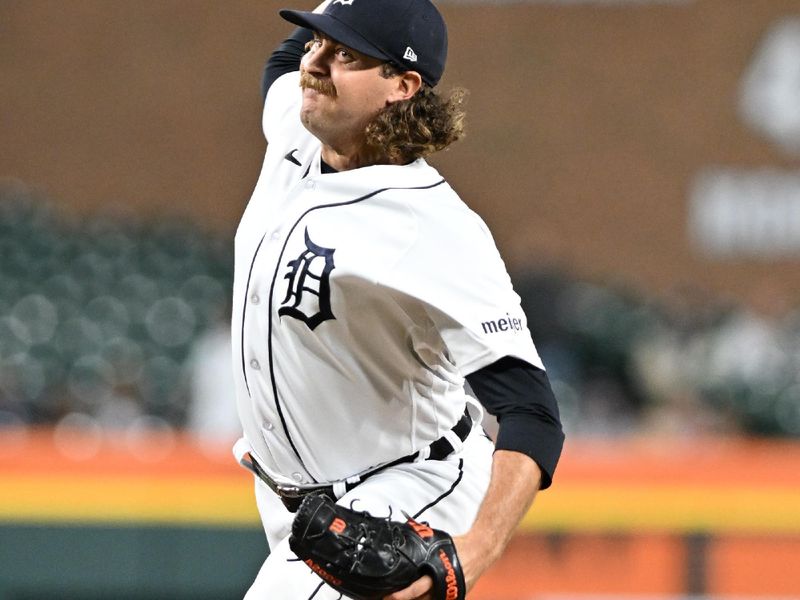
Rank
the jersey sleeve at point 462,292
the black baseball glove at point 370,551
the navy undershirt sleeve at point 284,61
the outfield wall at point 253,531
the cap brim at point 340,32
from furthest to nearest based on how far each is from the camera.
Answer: the outfield wall at point 253,531, the navy undershirt sleeve at point 284,61, the cap brim at point 340,32, the jersey sleeve at point 462,292, the black baseball glove at point 370,551

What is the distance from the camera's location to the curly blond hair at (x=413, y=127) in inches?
99.7

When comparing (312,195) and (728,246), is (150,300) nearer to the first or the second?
(728,246)

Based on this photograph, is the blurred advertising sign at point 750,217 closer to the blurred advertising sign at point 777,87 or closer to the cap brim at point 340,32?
the blurred advertising sign at point 777,87

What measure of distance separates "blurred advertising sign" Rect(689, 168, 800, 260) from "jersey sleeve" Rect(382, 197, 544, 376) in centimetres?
817

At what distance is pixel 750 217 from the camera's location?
33.6 ft

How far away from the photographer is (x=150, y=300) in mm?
7863

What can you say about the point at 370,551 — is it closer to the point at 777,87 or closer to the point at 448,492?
the point at 448,492

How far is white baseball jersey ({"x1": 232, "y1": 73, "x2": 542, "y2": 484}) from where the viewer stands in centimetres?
235

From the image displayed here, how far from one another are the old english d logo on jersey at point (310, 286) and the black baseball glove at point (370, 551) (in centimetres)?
32

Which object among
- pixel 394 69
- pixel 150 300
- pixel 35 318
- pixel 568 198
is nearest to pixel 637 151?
pixel 568 198

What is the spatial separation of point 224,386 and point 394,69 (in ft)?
13.7

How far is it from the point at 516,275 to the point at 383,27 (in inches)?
264

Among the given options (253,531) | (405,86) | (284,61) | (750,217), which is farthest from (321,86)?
(750,217)

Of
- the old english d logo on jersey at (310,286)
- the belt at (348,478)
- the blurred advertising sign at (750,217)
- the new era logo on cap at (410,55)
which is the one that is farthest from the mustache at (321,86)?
the blurred advertising sign at (750,217)
